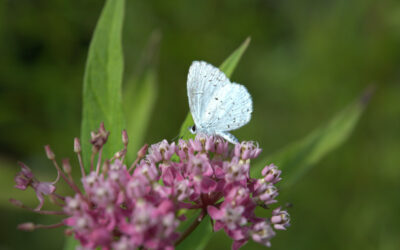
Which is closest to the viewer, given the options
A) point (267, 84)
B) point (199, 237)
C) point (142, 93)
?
point (199, 237)

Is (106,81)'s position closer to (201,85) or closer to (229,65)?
(201,85)

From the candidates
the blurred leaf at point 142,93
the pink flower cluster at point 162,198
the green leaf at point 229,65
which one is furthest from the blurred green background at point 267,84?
the pink flower cluster at point 162,198

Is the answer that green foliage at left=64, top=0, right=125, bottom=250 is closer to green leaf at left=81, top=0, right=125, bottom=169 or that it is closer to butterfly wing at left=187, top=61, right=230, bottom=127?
green leaf at left=81, top=0, right=125, bottom=169

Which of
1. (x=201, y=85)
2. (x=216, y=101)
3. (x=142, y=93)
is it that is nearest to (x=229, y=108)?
(x=216, y=101)

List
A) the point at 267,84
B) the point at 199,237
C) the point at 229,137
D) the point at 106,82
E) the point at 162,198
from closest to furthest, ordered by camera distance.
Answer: the point at 162,198
the point at 199,237
the point at 229,137
the point at 106,82
the point at 267,84

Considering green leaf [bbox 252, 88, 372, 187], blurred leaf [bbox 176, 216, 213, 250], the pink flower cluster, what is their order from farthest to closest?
1. green leaf [bbox 252, 88, 372, 187]
2. blurred leaf [bbox 176, 216, 213, 250]
3. the pink flower cluster

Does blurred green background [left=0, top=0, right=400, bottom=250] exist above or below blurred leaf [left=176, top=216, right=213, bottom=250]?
above

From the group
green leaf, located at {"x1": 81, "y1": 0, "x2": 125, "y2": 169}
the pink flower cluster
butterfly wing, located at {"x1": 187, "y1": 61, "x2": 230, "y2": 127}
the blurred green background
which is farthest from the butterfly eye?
the blurred green background

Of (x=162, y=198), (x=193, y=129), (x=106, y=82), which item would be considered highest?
(x=106, y=82)
